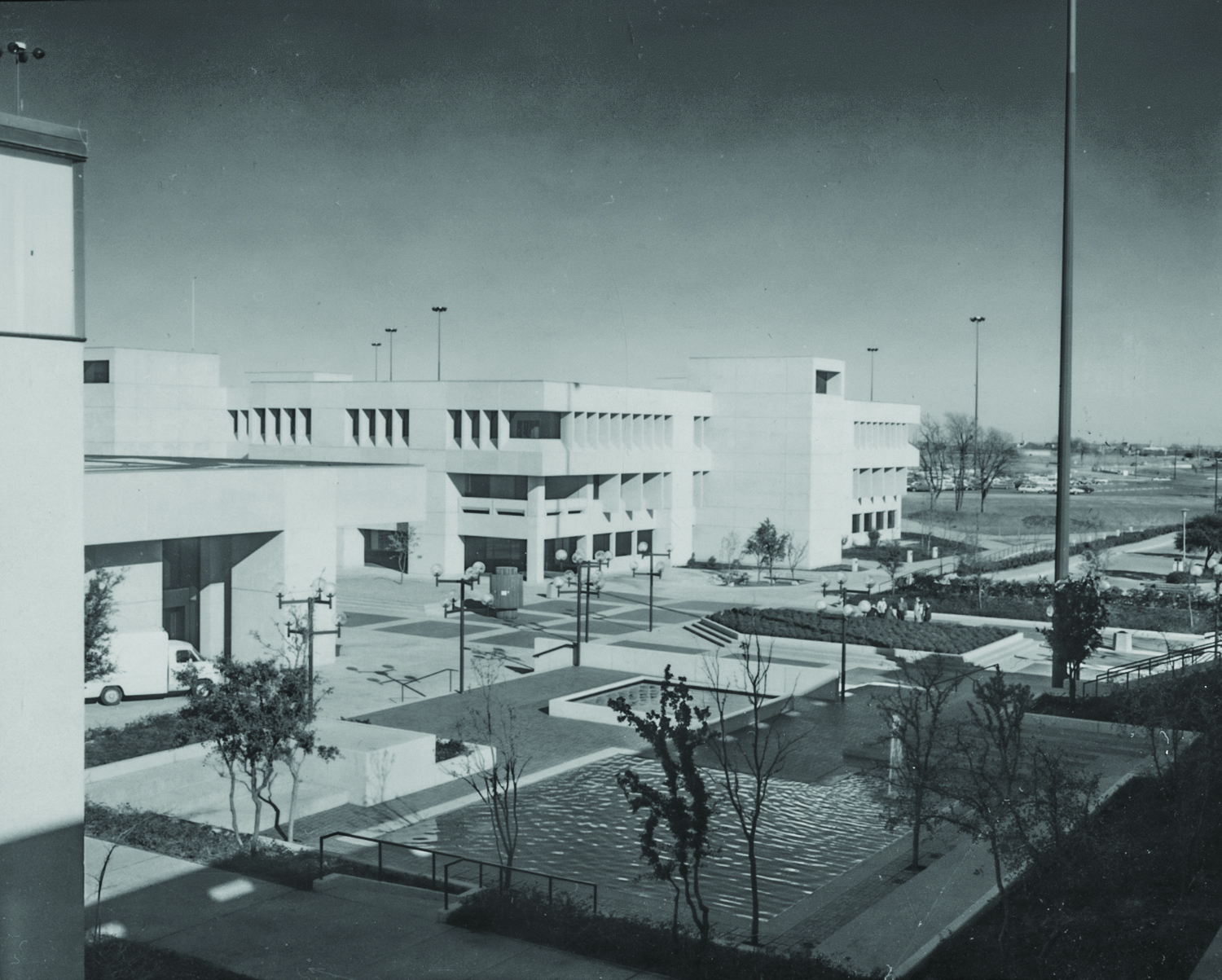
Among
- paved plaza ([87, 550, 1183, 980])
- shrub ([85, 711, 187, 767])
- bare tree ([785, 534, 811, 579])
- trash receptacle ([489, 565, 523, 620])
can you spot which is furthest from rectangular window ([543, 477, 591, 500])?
shrub ([85, 711, 187, 767])

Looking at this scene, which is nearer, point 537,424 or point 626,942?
point 626,942

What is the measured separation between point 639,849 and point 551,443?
118ft

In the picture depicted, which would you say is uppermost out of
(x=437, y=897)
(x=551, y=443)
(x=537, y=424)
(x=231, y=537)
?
(x=537, y=424)

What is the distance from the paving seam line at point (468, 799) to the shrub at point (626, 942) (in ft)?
13.3

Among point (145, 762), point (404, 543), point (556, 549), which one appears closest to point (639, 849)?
point (145, 762)

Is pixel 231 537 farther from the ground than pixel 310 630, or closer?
farther from the ground

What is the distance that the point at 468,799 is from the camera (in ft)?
68.7

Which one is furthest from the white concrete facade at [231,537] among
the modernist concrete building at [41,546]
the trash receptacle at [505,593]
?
the modernist concrete building at [41,546]

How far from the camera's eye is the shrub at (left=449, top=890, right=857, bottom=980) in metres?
11.8

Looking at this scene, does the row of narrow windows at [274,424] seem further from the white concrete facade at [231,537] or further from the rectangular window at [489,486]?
the white concrete facade at [231,537]

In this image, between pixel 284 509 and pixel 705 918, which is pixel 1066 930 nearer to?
pixel 705 918

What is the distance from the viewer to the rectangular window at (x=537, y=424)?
53.7 metres

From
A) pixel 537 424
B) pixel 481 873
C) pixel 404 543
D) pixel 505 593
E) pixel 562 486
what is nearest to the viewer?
pixel 481 873

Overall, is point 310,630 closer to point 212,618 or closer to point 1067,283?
point 212,618
